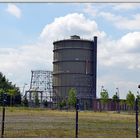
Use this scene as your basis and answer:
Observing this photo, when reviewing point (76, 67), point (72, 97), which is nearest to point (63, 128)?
point (72, 97)

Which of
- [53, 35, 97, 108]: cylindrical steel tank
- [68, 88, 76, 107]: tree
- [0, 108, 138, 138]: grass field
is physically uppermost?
[53, 35, 97, 108]: cylindrical steel tank

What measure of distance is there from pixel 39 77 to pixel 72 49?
18.7 m

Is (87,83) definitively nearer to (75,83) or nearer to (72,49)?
(75,83)

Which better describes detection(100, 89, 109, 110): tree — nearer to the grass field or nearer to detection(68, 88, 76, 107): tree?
detection(68, 88, 76, 107): tree

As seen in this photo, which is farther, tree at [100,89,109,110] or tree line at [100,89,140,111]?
tree at [100,89,109,110]

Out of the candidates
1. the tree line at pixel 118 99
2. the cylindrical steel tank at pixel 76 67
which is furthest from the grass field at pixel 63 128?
the cylindrical steel tank at pixel 76 67

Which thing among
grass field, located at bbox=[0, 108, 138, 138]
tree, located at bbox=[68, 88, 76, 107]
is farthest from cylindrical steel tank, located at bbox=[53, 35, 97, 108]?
grass field, located at bbox=[0, 108, 138, 138]

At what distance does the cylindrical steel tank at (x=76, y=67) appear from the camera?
82.6m

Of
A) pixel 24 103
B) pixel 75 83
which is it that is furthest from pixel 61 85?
pixel 24 103

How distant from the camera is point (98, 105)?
84.1 metres

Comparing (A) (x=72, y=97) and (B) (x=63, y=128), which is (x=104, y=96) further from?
(B) (x=63, y=128)

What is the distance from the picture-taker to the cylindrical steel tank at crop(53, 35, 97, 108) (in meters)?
82.6

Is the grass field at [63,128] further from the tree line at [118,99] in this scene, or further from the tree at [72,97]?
the tree at [72,97]

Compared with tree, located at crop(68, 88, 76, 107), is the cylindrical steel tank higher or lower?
higher
